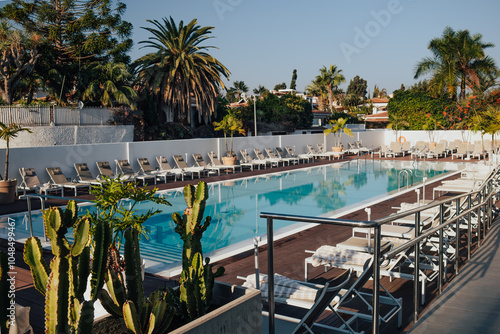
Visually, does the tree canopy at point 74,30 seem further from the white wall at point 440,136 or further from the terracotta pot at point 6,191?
the white wall at point 440,136

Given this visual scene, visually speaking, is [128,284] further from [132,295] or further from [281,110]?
[281,110]

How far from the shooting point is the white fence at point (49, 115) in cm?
2142

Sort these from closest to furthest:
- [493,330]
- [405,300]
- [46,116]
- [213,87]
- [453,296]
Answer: [493,330]
[453,296]
[405,300]
[46,116]
[213,87]

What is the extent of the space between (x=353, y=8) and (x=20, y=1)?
28.2 metres

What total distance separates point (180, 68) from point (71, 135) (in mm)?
10158

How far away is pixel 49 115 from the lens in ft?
73.3

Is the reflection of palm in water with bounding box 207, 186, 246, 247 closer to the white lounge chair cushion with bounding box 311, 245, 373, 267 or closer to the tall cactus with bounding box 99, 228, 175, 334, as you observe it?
the white lounge chair cushion with bounding box 311, 245, 373, 267

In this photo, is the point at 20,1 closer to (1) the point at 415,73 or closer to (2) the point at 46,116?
(2) the point at 46,116

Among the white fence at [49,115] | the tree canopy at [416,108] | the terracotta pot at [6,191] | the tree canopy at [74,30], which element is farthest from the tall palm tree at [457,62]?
the terracotta pot at [6,191]

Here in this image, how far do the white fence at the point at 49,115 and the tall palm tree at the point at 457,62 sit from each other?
2744 centimetres

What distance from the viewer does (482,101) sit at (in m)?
31.6

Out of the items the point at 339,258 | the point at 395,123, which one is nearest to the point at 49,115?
the point at 339,258

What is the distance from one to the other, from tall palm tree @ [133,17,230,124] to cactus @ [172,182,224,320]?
2749cm

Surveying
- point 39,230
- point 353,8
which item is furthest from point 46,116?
point 353,8
